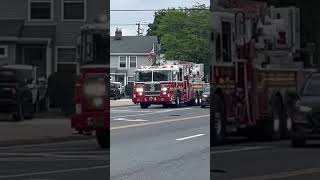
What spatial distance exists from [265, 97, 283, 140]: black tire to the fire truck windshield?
2.30 ft

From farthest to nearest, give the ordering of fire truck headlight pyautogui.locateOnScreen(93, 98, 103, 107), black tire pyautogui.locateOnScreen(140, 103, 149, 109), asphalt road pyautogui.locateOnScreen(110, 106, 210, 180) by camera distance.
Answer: black tire pyautogui.locateOnScreen(140, 103, 149, 109), asphalt road pyautogui.locateOnScreen(110, 106, 210, 180), fire truck headlight pyautogui.locateOnScreen(93, 98, 103, 107)

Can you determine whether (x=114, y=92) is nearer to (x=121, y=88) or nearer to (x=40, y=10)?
(x=121, y=88)

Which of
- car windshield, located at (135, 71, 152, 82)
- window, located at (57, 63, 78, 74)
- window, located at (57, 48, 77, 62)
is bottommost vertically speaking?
car windshield, located at (135, 71, 152, 82)

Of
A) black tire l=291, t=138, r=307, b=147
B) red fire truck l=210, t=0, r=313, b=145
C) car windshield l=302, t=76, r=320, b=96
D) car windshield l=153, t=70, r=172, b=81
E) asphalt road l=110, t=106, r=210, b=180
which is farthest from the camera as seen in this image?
red fire truck l=210, t=0, r=313, b=145

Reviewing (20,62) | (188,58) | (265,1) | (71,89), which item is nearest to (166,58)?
(188,58)

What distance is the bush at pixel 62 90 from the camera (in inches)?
117

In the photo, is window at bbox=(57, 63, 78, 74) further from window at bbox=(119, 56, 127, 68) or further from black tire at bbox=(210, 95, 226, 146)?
black tire at bbox=(210, 95, 226, 146)

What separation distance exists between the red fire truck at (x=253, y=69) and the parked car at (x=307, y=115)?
0.19 feet

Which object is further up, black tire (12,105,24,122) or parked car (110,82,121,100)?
parked car (110,82,121,100)

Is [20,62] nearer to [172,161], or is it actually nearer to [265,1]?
[172,161]

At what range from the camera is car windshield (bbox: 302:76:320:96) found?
147 inches

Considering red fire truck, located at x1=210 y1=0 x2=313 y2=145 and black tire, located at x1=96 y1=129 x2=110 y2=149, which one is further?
red fire truck, located at x1=210 y1=0 x2=313 y2=145

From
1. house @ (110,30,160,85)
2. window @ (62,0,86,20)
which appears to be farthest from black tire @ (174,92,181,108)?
window @ (62,0,86,20)

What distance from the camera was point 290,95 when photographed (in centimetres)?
426
